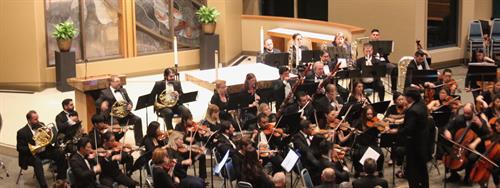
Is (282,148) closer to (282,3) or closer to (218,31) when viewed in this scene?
(218,31)

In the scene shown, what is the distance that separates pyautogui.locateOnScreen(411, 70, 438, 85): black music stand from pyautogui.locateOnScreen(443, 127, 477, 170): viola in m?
2.97

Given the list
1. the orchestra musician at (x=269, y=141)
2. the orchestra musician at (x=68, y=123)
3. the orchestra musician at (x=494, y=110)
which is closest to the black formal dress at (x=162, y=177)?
the orchestra musician at (x=269, y=141)

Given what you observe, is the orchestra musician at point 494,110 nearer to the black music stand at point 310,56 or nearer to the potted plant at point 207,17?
the black music stand at point 310,56

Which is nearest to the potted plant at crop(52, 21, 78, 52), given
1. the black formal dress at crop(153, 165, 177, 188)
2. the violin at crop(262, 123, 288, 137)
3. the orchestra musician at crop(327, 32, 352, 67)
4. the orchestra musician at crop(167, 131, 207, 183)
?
the orchestra musician at crop(327, 32, 352, 67)

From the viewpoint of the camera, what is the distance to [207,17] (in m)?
21.4

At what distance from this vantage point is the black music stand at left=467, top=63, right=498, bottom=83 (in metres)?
15.7

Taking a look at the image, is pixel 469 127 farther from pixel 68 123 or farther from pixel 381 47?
pixel 68 123

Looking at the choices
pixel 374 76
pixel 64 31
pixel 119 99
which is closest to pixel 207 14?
pixel 64 31

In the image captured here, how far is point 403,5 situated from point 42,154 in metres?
11.4

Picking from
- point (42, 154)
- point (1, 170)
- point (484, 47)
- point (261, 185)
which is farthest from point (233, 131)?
point (484, 47)

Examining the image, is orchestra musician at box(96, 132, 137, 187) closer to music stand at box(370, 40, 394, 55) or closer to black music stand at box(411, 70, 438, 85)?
black music stand at box(411, 70, 438, 85)

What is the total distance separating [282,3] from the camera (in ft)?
84.2

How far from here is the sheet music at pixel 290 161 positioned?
11508 millimetres

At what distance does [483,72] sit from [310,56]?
132 inches
